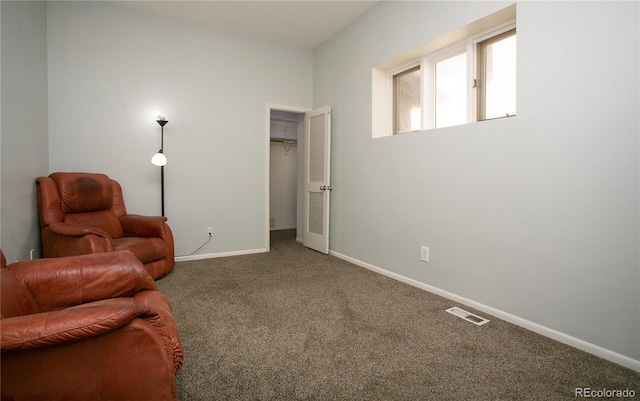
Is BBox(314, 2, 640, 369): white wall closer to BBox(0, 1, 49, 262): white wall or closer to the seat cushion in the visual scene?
the seat cushion

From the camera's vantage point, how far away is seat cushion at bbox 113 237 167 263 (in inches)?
112

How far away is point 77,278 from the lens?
141cm

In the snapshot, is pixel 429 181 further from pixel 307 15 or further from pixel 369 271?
pixel 307 15

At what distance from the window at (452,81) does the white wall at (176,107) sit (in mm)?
1549

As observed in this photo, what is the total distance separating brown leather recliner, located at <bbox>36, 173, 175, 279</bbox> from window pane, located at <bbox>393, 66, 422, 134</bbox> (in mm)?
2718

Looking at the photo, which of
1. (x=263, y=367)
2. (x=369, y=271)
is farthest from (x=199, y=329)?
(x=369, y=271)

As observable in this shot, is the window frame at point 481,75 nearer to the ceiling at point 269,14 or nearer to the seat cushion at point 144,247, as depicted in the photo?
the ceiling at point 269,14

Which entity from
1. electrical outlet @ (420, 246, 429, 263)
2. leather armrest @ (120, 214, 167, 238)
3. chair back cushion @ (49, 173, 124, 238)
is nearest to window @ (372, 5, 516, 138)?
electrical outlet @ (420, 246, 429, 263)

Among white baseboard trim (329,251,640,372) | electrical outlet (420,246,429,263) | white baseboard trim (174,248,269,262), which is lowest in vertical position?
white baseboard trim (329,251,640,372)

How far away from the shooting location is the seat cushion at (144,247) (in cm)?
Answer: 284

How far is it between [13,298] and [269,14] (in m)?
3.60

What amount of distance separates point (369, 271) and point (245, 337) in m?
1.83

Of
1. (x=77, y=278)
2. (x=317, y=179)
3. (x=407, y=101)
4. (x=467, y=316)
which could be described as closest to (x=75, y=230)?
(x=77, y=278)

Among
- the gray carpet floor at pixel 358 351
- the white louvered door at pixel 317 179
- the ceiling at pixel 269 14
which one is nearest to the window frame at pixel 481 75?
the ceiling at pixel 269 14
